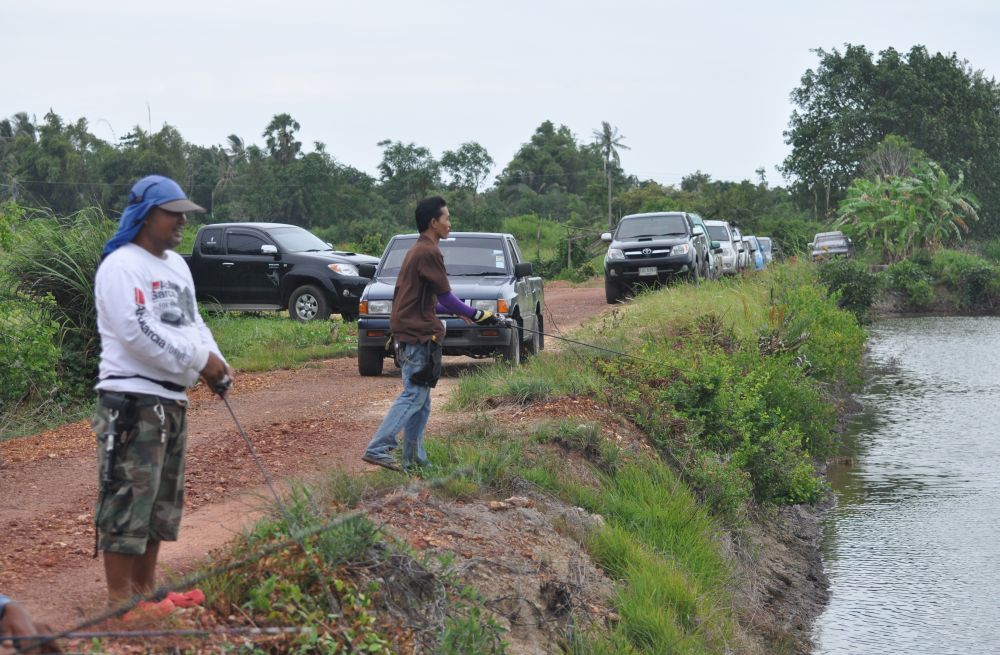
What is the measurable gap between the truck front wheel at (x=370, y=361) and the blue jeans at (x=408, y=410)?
604cm

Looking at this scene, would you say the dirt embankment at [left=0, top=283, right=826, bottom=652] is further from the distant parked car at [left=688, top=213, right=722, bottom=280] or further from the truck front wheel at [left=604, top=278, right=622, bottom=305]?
the distant parked car at [left=688, top=213, right=722, bottom=280]

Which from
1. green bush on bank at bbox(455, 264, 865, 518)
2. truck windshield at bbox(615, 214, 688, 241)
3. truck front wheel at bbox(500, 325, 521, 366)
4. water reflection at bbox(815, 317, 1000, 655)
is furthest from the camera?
truck windshield at bbox(615, 214, 688, 241)

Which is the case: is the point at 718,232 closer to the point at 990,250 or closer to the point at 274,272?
the point at 274,272

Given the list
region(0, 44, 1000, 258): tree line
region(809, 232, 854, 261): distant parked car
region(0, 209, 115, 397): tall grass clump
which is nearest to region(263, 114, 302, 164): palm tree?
region(0, 44, 1000, 258): tree line

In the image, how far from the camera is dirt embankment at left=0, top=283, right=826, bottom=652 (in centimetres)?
682

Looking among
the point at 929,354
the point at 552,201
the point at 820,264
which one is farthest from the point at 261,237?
the point at 552,201

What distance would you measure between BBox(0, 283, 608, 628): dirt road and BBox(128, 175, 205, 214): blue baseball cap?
72.0 inches

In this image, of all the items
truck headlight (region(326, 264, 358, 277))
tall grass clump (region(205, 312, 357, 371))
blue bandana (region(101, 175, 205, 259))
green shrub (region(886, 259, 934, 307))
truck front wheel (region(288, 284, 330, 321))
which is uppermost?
blue bandana (region(101, 175, 205, 259))

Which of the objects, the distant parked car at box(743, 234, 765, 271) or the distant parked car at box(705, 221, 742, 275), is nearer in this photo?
the distant parked car at box(705, 221, 742, 275)

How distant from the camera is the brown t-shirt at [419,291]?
26.1 ft

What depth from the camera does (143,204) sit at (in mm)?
5035

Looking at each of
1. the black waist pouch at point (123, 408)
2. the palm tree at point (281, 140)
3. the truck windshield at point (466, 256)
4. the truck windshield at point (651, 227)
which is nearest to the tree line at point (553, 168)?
the palm tree at point (281, 140)

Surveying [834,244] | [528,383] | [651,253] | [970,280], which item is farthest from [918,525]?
[834,244]

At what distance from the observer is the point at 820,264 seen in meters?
34.4
